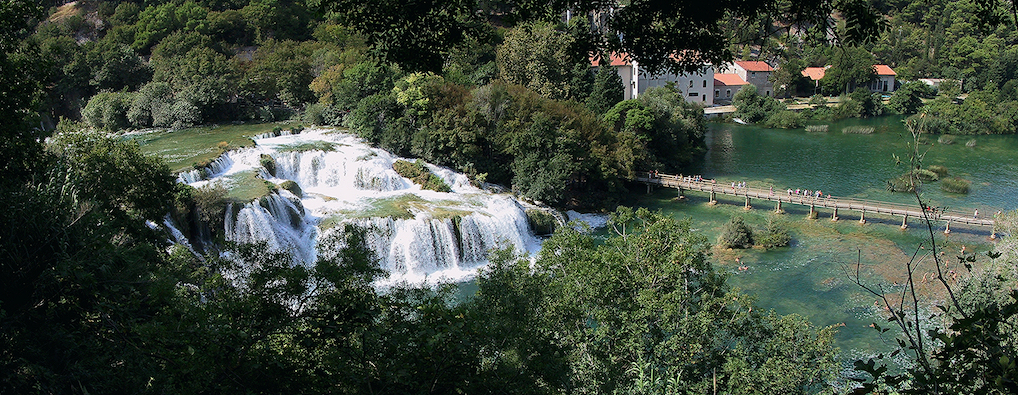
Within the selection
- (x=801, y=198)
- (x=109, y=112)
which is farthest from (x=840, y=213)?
(x=109, y=112)

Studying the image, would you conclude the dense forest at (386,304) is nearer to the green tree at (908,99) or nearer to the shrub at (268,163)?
the shrub at (268,163)

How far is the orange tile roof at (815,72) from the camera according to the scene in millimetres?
67375

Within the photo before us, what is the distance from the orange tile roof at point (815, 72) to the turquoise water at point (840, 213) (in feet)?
58.3

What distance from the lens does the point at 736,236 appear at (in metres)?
25.0

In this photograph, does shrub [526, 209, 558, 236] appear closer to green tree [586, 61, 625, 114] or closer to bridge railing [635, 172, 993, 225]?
bridge railing [635, 172, 993, 225]

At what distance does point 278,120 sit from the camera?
39844mm

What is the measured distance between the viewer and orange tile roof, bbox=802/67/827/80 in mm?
67375

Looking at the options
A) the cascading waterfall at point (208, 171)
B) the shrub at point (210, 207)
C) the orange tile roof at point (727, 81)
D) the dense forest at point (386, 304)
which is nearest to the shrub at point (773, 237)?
the dense forest at point (386, 304)

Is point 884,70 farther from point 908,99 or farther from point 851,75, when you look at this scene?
point 908,99

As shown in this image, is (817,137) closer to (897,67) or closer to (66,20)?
(897,67)

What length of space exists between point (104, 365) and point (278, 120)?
3537 centimetres

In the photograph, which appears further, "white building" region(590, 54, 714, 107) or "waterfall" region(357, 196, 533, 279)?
"white building" region(590, 54, 714, 107)

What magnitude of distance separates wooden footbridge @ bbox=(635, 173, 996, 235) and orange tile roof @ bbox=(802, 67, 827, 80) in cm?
4147

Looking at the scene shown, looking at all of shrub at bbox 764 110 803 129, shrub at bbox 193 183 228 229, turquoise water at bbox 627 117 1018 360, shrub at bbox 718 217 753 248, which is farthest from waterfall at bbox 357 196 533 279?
shrub at bbox 764 110 803 129
